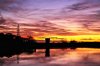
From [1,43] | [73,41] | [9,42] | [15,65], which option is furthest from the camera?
[73,41]

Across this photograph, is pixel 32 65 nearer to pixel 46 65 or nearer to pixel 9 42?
pixel 46 65

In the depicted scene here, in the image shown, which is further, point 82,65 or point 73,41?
point 73,41

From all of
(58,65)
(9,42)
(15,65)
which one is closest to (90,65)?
(58,65)

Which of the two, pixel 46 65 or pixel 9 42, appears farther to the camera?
pixel 9 42

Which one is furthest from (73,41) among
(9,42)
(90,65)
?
(90,65)

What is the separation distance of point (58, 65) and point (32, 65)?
282 cm

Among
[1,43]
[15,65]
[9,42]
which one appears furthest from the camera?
[9,42]

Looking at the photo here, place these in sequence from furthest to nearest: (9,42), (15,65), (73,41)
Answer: (73,41)
(9,42)
(15,65)

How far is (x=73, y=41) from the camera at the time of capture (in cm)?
14000

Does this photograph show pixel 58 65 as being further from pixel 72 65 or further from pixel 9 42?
pixel 9 42

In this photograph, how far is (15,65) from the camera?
2603 centimetres

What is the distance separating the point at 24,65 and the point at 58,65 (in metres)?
3.66

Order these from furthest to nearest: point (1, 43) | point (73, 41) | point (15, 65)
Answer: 1. point (73, 41)
2. point (1, 43)
3. point (15, 65)

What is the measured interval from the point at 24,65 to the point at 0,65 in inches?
101
